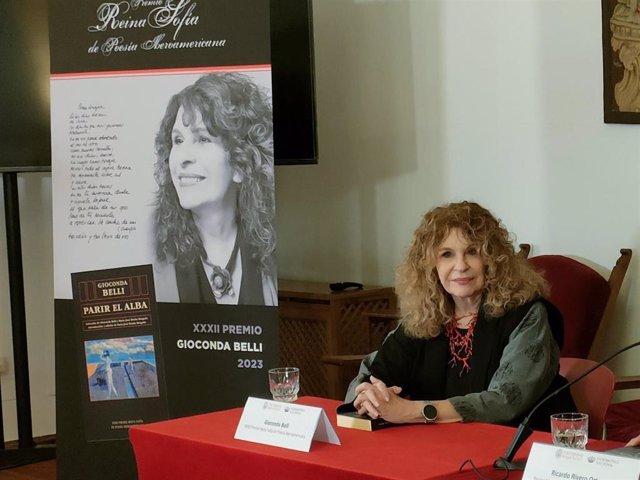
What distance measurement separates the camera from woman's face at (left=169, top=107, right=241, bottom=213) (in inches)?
142

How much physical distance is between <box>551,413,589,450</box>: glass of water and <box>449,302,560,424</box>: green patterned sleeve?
1.42 ft

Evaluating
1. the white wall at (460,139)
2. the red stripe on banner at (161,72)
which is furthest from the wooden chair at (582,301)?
the red stripe on banner at (161,72)

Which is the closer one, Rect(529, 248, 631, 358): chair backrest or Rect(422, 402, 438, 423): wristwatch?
Rect(422, 402, 438, 423): wristwatch

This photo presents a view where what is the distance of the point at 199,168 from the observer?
11.9 ft

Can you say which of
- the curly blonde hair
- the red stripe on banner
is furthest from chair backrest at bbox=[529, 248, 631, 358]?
the red stripe on banner

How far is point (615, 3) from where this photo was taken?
11.6ft

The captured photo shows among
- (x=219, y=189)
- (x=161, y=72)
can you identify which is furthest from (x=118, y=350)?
(x=161, y=72)

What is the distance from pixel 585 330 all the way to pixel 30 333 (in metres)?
2.81

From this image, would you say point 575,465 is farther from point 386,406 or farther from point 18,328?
point 18,328

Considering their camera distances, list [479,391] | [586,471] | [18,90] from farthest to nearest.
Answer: [18,90], [479,391], [586,471]

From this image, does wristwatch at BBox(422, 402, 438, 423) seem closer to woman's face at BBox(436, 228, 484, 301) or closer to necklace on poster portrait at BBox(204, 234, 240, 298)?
woman's face at BBox(436, 228, 484, 301)

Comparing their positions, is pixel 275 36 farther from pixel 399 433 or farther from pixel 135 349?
pixel 399 433

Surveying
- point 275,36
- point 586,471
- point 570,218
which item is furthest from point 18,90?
point 586,471

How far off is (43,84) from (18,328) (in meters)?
1.03
